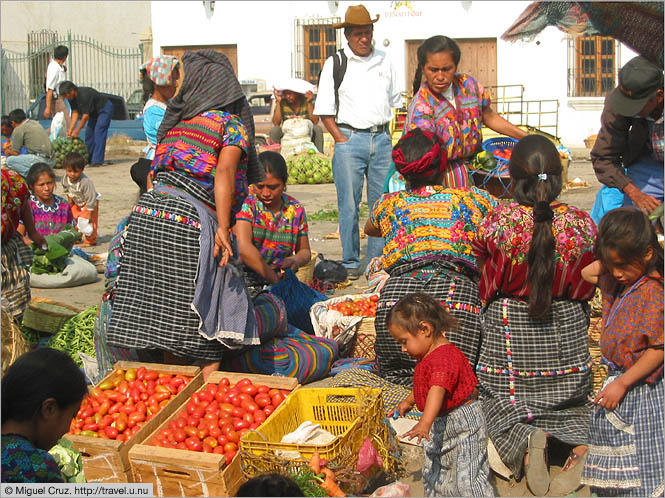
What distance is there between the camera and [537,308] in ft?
12.5

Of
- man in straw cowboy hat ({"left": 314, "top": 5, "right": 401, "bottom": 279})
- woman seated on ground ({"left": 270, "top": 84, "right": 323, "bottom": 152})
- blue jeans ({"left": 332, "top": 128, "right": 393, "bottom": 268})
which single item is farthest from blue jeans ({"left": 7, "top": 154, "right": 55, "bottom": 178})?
blue jeans ({"left": 332, "top": 128, "right": 393, "bottom": 268})

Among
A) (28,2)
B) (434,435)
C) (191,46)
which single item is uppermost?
(28,2)

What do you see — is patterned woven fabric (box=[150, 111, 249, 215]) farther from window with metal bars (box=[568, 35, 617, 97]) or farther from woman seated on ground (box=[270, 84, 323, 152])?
window with metal bars (box=[568, 35, 617, 97])

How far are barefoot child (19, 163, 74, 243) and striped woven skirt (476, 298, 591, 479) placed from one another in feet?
17.6

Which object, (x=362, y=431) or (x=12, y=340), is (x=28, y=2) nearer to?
(x=12, y=340)

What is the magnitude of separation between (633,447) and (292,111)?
12051mm

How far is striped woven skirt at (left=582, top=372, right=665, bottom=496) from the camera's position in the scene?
317cm

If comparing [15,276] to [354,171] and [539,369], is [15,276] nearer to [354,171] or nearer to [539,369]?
[354,171]

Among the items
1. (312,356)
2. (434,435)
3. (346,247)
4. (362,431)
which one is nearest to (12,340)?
(312,356)

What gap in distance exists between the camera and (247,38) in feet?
76.5

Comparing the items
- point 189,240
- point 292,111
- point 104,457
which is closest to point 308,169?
point 292,111

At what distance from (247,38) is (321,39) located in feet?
6.85

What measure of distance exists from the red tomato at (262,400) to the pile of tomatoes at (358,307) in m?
1.38

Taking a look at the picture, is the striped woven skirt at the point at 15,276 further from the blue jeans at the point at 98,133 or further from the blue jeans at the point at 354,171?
the blue jeans at the point at 98,133
